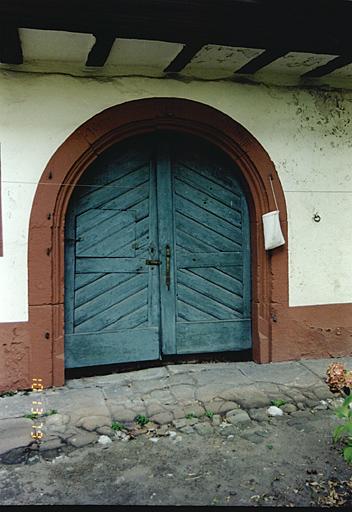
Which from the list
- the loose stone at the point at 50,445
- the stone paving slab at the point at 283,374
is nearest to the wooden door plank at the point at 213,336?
the stone paving slab at the point at 283,374

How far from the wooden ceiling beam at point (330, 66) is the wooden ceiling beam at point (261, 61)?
55 cm

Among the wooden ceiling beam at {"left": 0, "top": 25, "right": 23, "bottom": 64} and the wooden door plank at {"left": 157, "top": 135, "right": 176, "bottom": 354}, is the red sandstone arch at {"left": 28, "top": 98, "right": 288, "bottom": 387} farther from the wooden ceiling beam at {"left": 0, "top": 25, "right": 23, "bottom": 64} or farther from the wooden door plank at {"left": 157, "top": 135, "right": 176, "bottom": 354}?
the wooden ceiling beam at {"left": 0, "top": 25, "right": 23, "bottom": 64}

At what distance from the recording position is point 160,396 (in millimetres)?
3947

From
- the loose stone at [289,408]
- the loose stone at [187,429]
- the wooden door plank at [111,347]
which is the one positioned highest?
the wooden door plank at [111,347]

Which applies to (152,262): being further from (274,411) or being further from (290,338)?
(274,411)

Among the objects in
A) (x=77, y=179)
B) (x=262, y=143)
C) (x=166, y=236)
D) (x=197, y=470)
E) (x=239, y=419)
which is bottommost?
(x=197, y=470)

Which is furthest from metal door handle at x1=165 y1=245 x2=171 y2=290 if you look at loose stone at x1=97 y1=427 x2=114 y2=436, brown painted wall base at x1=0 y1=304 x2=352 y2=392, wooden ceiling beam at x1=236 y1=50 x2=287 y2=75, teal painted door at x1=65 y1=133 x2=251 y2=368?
wooden ceiling beam at x1=236 y1=50 x2=287 y2=75

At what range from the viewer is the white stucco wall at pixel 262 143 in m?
4.04

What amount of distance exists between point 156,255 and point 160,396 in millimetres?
1337

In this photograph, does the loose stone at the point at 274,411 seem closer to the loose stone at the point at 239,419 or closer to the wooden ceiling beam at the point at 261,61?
the loose stone at the point at 239,419

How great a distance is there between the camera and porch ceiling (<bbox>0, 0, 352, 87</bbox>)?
129 inches

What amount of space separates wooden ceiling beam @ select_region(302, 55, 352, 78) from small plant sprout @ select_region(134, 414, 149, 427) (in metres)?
3.39

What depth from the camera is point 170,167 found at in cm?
464

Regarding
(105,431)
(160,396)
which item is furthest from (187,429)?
(105,431)
